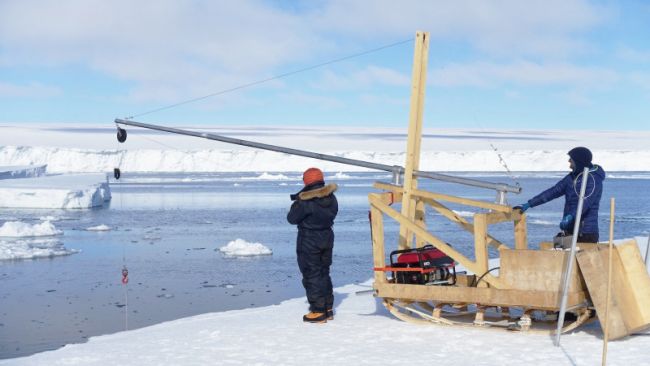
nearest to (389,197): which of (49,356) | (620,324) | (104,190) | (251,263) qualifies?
(620,324)

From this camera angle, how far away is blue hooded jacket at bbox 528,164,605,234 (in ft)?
19.3

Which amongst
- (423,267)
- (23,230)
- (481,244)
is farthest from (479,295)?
(23,230)

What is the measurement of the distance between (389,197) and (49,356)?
9.64 feet

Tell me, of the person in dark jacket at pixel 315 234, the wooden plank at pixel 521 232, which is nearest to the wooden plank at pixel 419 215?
the wooden plank at pixel 521 232

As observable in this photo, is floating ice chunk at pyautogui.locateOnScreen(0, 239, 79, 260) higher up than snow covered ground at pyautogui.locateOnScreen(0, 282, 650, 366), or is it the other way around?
snow covered ground at pyautogui.locateOnScreen(0, 282, 650, 366)

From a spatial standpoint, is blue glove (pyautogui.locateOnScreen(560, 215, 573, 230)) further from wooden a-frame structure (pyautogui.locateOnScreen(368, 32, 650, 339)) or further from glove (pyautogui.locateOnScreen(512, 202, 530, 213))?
glove (pyautogui.locateOnScreen(512, 202, 530, 213))

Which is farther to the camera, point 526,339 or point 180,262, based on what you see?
point 180,262

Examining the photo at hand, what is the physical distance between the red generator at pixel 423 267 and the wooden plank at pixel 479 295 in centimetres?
17

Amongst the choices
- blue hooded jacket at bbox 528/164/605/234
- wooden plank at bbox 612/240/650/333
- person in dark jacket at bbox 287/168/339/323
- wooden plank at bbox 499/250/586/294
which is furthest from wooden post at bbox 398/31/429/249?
wooden plank at bbox 612/240/650/333

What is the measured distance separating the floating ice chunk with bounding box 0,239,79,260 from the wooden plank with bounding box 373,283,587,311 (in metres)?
11.0

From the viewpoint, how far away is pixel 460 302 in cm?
597

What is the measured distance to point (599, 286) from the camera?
5.34 meters

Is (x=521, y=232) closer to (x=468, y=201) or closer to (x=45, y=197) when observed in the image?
(x=468, y=201)

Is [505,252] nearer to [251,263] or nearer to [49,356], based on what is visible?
[49,356]
